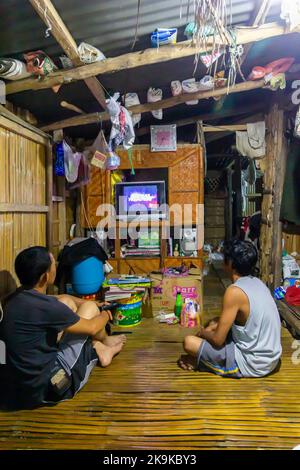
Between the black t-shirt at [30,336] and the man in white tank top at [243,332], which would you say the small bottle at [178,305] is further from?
the black t-shirt at [30,336]

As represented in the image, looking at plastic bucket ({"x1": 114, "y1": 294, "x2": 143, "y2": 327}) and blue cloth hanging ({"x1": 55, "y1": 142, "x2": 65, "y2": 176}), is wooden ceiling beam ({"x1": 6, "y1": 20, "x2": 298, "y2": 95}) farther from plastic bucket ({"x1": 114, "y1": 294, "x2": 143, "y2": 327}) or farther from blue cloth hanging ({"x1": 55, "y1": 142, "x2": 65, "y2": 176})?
plastic bucket ({"x1": 114, "y1": 294, "x2": 143, "y2": 327})

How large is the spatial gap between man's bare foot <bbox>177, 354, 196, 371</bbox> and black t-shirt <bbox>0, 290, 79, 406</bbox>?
1236mm

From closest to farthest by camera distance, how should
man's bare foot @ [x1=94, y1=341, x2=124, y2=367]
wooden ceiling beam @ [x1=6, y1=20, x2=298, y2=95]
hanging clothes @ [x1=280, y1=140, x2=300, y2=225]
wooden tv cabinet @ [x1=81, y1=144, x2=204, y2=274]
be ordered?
wooden ceiling beam @ [x1=6, y1=20, x2=298, y2=95] < man's bare foot @ [x1=94, y1=341, x2=124, y2=367] < hanging clothes @ [x1=280, y1=140, x2=300, y2=225] < wooden tv cabinet @ [x1=81, y1=144, x2=204, y2=274]

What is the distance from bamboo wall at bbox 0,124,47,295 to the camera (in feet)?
9.79

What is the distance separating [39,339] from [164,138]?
3.88 m

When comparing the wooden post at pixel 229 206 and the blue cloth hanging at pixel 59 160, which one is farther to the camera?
the wooden post at pixel 229 206

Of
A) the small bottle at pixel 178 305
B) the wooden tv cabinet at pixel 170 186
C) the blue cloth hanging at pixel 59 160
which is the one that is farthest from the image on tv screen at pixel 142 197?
the small bottle at pixel 178 305

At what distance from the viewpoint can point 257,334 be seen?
2.41 meters

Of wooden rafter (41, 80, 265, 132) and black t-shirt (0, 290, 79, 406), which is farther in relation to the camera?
wooden rafter (41, 80, 265, 132)

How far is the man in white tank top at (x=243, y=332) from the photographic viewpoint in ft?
7.82

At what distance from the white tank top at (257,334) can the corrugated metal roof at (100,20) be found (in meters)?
2.32

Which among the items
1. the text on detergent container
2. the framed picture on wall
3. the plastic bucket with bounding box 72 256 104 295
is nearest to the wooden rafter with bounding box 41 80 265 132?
the framed picture on wall

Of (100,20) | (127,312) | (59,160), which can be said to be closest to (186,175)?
(59,160)

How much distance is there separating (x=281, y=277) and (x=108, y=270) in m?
2.87
